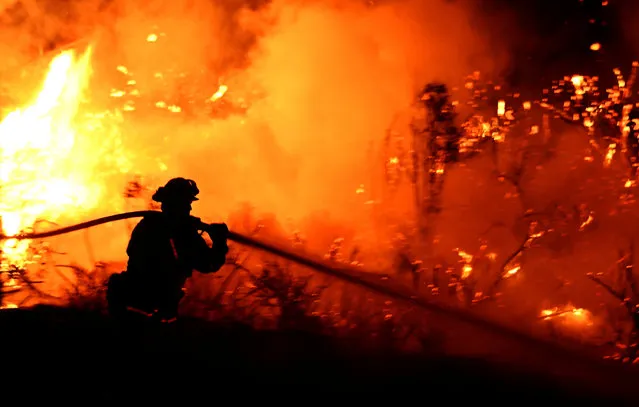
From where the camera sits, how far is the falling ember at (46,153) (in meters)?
7.77

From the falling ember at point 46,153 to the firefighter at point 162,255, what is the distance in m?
3.84

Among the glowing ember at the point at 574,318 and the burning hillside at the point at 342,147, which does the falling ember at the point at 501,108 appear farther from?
the glowing ember at the point at 574,318

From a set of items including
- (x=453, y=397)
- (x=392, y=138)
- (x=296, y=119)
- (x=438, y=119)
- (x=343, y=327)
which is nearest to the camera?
(x=453, y=397)

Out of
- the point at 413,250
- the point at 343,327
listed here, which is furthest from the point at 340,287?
the point at 413,250

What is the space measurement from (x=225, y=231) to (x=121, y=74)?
5743 mm

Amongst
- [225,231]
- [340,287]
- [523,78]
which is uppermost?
[523,78]

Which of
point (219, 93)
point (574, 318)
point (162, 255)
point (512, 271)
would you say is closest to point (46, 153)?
point (219, 93)

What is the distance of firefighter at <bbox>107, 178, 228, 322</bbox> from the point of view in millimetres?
4125

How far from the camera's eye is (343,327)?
6.35 metres

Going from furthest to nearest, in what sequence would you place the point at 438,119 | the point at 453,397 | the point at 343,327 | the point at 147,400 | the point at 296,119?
the point at 296,119 → the point at 438,119 → the point at 343,327 → the point at 453,397 → the point at 147,400

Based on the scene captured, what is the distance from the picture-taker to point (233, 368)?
3.93 meters

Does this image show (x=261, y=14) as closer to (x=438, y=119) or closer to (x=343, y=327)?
(x=438, y=119)

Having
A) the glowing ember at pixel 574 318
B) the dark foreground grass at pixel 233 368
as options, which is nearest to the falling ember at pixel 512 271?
the glowing ember at pixel 574 318

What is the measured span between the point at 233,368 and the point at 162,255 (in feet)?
2.59
